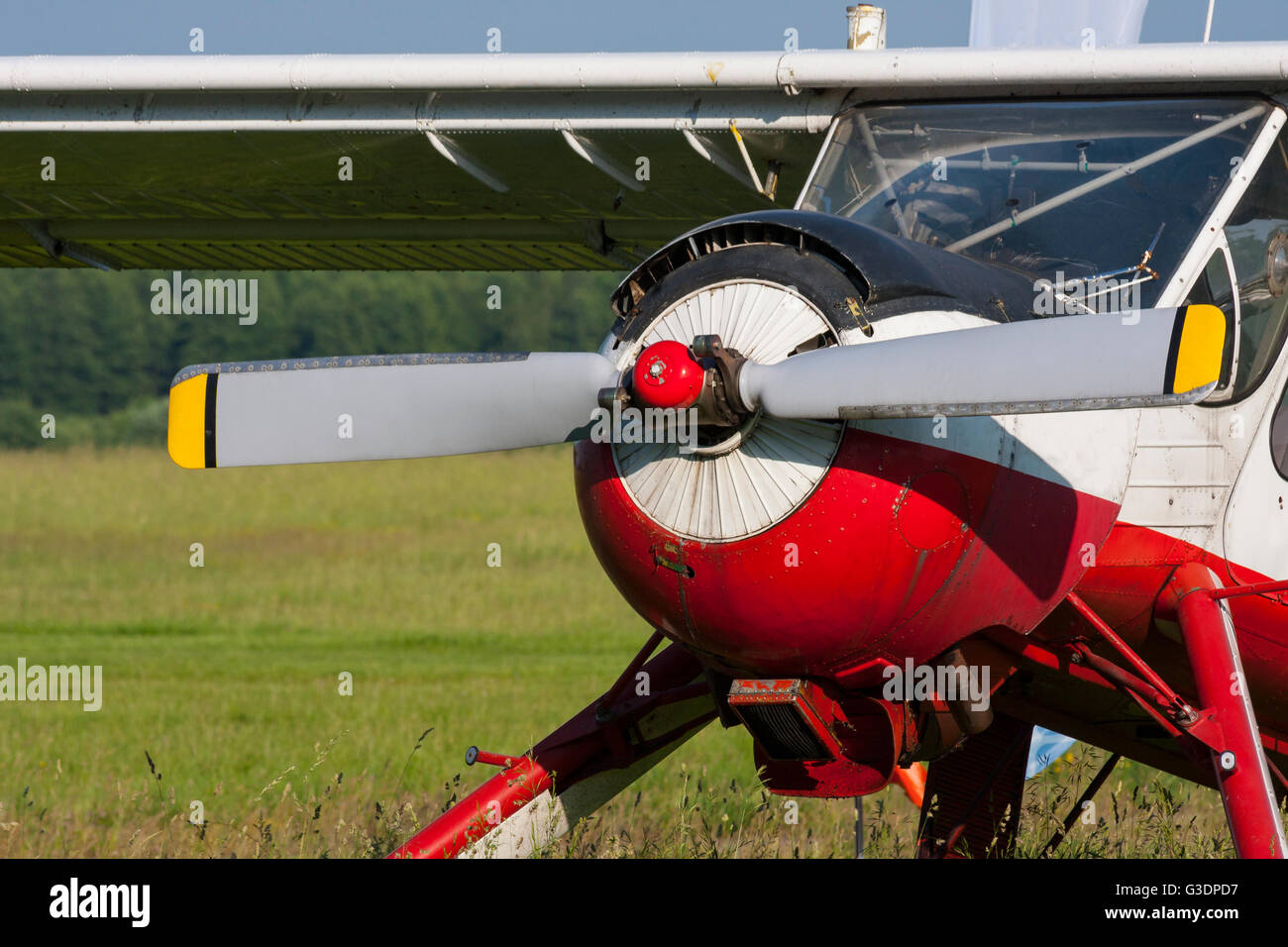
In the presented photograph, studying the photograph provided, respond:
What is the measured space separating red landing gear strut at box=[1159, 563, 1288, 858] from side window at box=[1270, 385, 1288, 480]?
431mm

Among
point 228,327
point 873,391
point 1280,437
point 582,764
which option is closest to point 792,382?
point 873,391

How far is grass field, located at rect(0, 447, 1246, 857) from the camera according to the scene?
9.30m

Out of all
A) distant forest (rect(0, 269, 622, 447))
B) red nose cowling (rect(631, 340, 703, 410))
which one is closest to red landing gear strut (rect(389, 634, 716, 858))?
red nose cowling (rect(631, 340, 703, 410))

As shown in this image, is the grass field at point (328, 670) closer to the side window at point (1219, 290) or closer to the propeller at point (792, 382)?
the side window at point (1219, 290)

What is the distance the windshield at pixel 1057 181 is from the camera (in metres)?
5.30

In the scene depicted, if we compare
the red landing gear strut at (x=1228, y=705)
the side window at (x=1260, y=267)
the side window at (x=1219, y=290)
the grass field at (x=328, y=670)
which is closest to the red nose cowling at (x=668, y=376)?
the side window at (x=1219, y=290)

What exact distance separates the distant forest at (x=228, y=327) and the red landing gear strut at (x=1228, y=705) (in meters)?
38.0

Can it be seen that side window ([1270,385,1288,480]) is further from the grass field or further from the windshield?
the grass field

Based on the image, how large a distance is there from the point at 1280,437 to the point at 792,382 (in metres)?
2.01

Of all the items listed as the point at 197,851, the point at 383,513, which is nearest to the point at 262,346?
the point at 383,513

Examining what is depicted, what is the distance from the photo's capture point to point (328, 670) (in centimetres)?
1938

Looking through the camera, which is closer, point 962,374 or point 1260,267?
point 962,374

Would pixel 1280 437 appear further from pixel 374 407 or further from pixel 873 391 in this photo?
pixel 374 407
